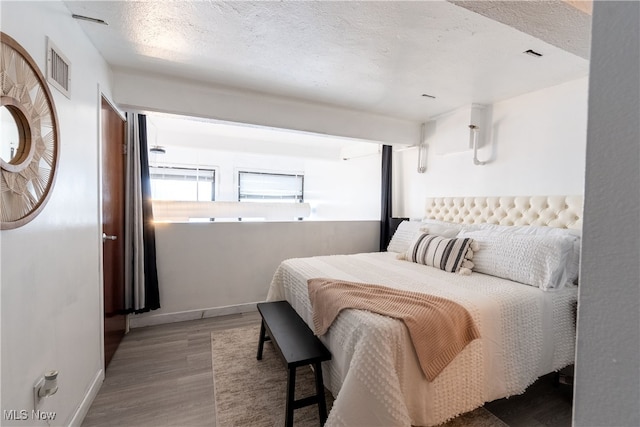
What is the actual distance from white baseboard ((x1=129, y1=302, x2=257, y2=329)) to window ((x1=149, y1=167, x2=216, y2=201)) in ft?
9.54

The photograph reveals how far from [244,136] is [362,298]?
393cm

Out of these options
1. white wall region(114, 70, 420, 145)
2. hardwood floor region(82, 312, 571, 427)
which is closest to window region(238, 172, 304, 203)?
white wall region(114, 70, 420, 145)

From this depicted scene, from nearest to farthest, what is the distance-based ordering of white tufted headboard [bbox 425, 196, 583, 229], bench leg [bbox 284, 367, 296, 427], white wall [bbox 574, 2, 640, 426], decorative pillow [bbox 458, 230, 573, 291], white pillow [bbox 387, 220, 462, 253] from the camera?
white wall [bbox 574, 2, 640, 426], bench leg [bbox 284, 367, 296, 427], decorative pillow [bbox 458, 230, 573, 291], white tufted headboard [bbox 425, 196, 583, 229], white pillow [bbox 387, 220, 462, 253]

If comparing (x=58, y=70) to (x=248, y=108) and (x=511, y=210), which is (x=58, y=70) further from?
(x=511, y=210)

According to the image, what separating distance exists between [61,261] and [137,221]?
4.37 feet

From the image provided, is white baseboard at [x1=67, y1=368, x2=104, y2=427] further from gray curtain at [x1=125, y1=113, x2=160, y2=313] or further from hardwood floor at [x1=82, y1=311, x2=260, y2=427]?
gray curtain at [x1=125, y1=113, x2=160, y2=313]

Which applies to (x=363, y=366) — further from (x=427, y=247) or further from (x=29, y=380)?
(x=427, y=247)

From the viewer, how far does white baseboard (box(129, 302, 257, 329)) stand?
9.52 ft

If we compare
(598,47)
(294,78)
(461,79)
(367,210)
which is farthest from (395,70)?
(367,210)

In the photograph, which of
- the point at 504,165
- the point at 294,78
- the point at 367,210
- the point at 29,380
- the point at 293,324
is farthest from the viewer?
the point at 367,210

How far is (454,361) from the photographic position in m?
1.48

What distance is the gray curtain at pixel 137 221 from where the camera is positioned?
8.90 feet

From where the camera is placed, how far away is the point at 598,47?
448mm

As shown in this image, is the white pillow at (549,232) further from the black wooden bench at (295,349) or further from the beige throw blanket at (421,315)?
the black wooden bench at (295,349)
